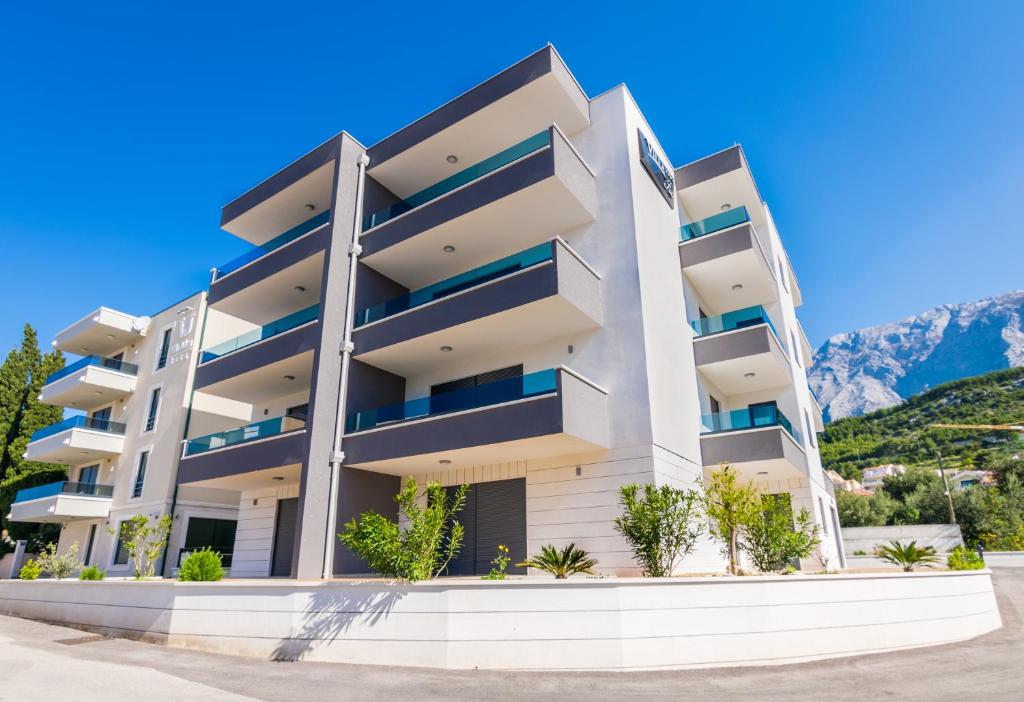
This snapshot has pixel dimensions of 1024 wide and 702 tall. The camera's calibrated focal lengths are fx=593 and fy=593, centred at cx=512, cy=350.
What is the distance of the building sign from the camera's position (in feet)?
60.1

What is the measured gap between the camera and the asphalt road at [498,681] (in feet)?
24.9

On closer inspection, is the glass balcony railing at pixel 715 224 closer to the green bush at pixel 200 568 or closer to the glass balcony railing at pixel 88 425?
the green bush at pixel 200 568

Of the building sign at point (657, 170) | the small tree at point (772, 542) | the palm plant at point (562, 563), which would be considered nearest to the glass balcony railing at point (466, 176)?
the building sign at point (657, 170)

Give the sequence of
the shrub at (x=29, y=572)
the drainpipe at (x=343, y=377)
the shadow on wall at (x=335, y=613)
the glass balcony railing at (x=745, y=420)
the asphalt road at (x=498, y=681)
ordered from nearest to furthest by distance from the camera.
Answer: the asphalt road at (x=498, y=681), the shadow on wall at (x=335, y=613), the drainpipe at (x=343, y=377), the glass balcony railing at (x=745, y=420), the shrub at (x=29, y=572)

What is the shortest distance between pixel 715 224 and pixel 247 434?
1670 centimetres

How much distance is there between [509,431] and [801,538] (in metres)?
6.90

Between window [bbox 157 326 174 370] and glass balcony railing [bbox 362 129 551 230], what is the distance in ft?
48.0

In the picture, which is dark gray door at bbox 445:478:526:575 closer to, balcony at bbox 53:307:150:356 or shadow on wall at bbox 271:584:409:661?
shadow on wall at bbox 271:584:409:661

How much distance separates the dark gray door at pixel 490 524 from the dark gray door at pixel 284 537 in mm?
6300

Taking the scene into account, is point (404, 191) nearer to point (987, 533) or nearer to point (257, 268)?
point (257, 268)

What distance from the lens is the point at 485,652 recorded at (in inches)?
357

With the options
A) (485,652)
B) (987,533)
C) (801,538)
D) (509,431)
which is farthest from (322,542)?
(987,533)

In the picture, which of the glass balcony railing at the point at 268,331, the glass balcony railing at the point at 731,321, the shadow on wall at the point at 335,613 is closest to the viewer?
the shadow on wall at the point at 335,613

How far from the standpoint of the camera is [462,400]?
15289mm
